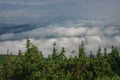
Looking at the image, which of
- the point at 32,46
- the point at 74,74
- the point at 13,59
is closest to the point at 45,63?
the point at 74,74

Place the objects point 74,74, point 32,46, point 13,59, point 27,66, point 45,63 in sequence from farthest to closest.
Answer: point 13,59 → point 32,46 → point 27,66 → point 45,63 → point 74,74

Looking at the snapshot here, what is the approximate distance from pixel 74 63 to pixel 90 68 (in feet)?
12.7

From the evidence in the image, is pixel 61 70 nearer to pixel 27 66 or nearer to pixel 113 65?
pixel 113 65

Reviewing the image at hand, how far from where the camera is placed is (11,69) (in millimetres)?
130250

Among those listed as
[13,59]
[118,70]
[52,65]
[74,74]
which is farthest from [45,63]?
[13,59]

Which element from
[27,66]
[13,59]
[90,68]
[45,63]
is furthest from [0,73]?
[90,68]

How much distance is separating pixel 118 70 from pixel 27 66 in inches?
1182

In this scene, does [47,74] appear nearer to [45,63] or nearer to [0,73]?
[45,63]

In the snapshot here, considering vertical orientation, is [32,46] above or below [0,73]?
above

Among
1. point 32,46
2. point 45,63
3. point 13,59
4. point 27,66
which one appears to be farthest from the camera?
point 13,59

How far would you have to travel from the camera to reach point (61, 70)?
89.5 m

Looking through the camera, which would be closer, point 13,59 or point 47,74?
point 47,74

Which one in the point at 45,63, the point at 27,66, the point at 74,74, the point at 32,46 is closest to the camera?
the point at 74,74

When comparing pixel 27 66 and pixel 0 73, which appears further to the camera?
pixel 0 73
